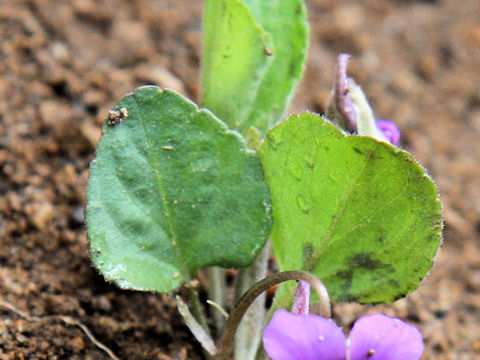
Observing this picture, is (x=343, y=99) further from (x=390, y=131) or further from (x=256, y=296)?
(x=256, y=296)

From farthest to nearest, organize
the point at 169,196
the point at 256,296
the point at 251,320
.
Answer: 1. the point at 251,320
2. the point at 169,196
3. the point at 256,296

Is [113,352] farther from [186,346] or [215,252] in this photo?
[215,252]

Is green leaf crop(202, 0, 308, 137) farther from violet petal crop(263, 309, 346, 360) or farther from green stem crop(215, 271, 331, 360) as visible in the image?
violet petal crop(263, 309, 346, 360)

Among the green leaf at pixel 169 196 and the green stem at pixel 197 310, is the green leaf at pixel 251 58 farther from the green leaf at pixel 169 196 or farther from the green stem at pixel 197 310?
the green stem at pixel 197 310

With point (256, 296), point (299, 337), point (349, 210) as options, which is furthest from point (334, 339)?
point (349, 210)

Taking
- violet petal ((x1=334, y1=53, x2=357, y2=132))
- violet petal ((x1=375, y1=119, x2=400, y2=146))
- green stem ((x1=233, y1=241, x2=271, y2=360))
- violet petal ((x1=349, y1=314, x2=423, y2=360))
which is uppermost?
violet petal ((x1=334, y1=53, x2=357, y2=132))

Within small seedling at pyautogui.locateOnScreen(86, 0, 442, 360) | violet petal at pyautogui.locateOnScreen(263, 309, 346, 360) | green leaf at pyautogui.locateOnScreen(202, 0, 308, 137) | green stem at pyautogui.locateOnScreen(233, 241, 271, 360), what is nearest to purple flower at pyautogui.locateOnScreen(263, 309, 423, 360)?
violet petal at pyautogui.locateOnScreen(263, 309, 346, 360)
